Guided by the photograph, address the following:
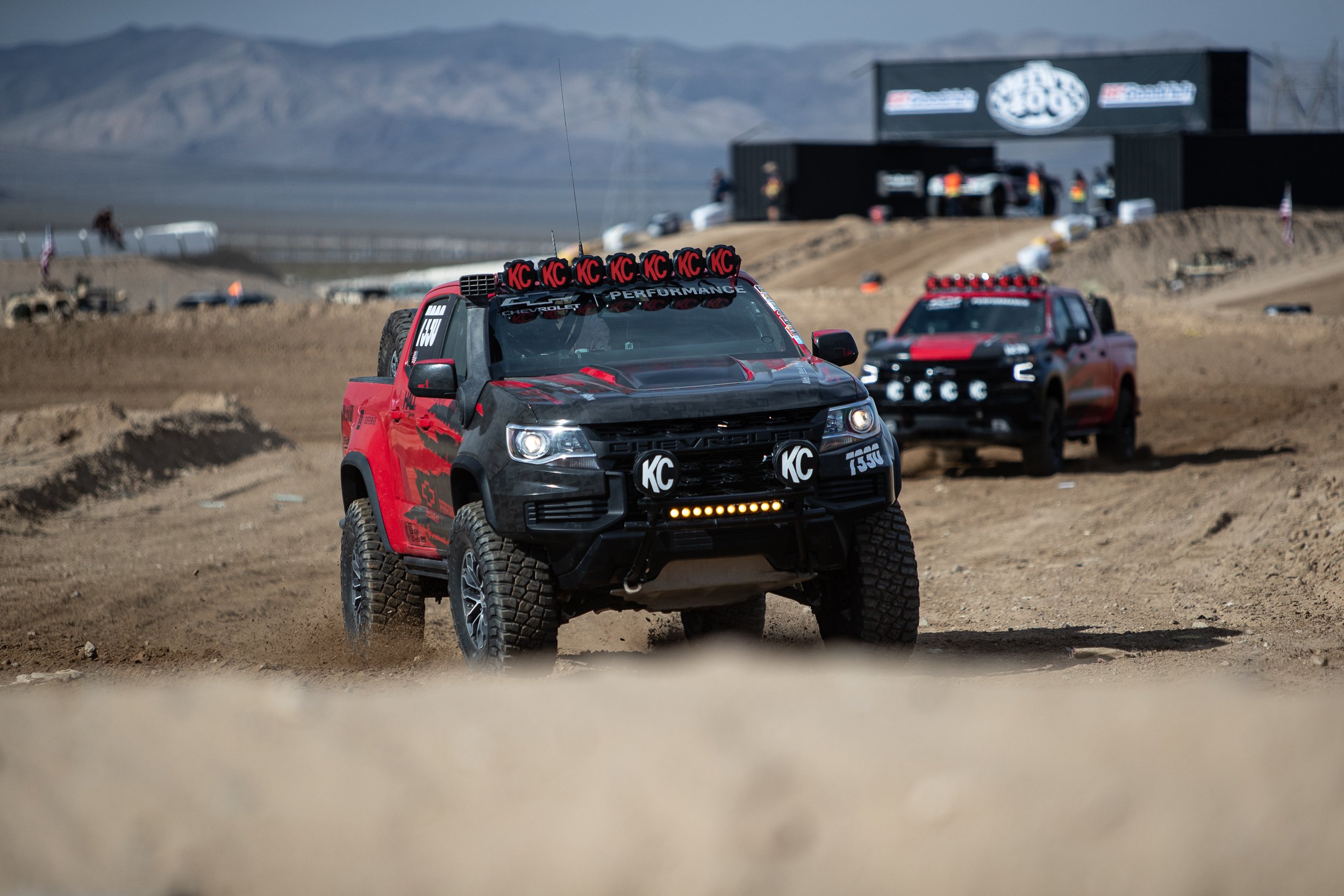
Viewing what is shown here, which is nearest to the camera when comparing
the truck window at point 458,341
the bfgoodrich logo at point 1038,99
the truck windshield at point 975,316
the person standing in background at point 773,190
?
the truck window at point 458,341

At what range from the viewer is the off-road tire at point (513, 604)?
6480 millimetres

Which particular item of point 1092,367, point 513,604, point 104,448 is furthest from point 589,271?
point 104,448

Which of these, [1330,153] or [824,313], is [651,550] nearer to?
[824,313]

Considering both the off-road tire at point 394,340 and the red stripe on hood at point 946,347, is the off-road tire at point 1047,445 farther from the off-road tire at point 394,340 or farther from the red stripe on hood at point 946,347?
the off-road tire at point 394,340

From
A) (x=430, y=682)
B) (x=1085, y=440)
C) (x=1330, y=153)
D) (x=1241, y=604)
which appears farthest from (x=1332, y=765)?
(x=1330, y=153)

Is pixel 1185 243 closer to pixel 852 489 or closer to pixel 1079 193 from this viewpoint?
pixel 1079 193

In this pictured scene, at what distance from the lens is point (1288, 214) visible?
38.5m

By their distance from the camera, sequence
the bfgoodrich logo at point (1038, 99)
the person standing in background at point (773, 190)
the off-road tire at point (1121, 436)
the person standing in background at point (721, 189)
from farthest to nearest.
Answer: the person standing in background at point (721, 189) → the person standing in background at point (773, 190) → the bfgoodrich logo at point (1038, 99) → the off-road tire at point (1121, 436)

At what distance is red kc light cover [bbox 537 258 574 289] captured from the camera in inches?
290

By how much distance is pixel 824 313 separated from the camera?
32062 millimetres

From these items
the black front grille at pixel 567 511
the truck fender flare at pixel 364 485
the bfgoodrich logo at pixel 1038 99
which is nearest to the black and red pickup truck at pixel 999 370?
the truck fender flare at pixel 364 485

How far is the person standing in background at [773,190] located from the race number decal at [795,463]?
44.8 m

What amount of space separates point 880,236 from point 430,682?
131ft

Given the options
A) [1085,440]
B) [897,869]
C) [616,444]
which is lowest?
[1085,440]
